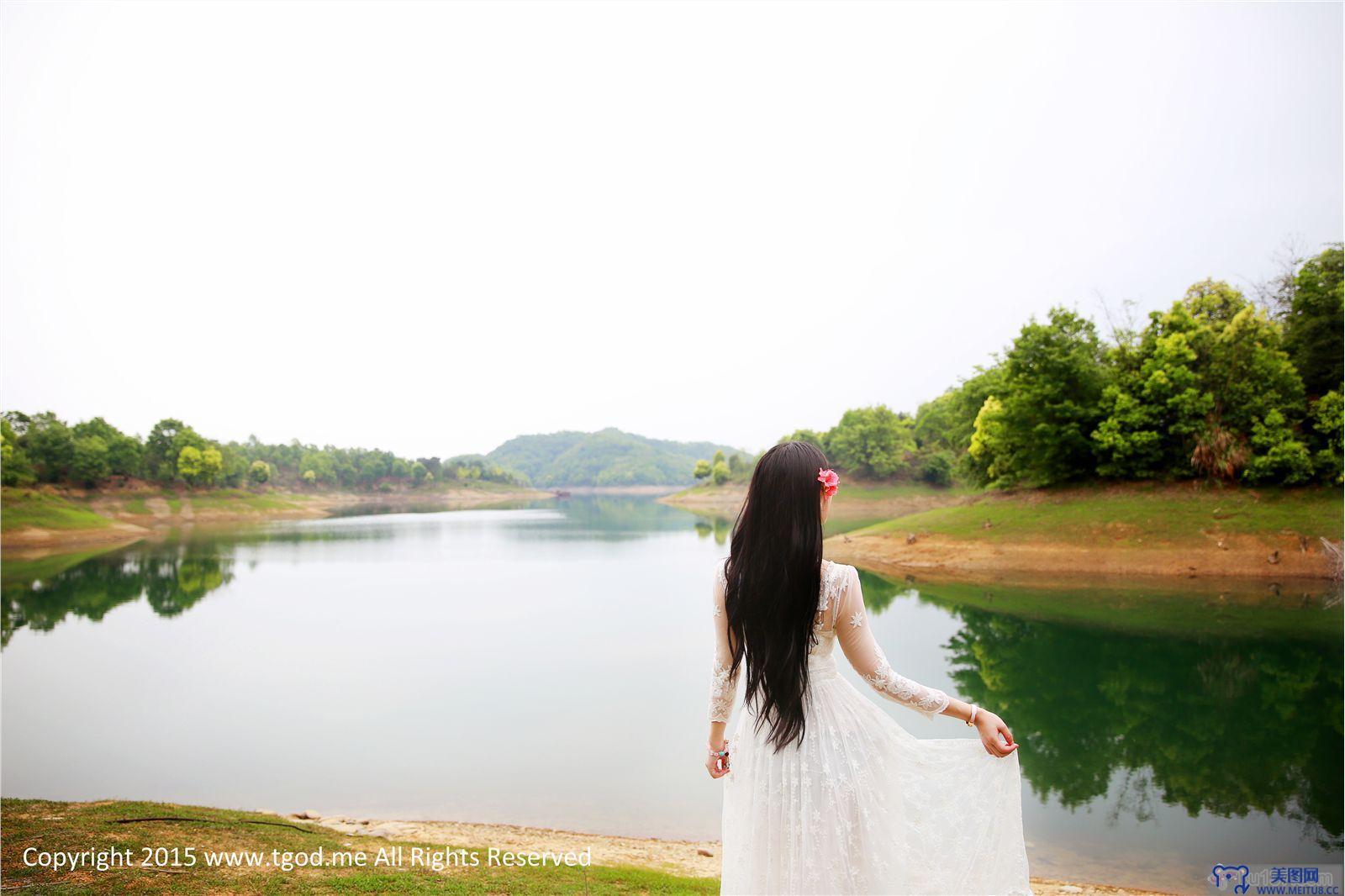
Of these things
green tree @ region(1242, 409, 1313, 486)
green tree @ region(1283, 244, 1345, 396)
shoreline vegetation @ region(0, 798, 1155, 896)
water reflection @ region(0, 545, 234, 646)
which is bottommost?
water reflection @ region(0, 545, 234, 646)

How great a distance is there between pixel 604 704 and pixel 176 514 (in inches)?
2404

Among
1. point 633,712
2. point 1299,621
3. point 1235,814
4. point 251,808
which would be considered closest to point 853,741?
point 1235,814

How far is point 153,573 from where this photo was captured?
27.9 meters

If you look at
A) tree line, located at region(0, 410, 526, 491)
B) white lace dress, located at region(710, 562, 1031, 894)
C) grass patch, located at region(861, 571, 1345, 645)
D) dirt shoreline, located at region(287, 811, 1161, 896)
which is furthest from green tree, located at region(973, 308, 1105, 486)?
tree line, located at region(0, 410, 526, 491)

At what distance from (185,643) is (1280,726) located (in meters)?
21.4

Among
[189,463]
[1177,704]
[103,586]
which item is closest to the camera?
[1177,704]

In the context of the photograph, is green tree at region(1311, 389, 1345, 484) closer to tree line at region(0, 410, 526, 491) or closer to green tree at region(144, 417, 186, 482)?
tree line at region(0, 410, 526, 491)

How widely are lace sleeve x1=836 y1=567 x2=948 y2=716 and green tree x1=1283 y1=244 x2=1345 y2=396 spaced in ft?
101

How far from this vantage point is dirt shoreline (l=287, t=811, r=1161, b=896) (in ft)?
19.7

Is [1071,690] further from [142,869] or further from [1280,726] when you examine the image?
[142,869]

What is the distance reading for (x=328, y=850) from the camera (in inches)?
211

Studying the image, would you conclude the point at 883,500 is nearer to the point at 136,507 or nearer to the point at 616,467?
the point at 136,507

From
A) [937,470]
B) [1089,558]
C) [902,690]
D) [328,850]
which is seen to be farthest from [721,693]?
[937,470]

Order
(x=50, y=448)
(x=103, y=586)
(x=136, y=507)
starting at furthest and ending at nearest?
(x=136, y=507) → (x=50, y=448) → (x=103, y=586)
